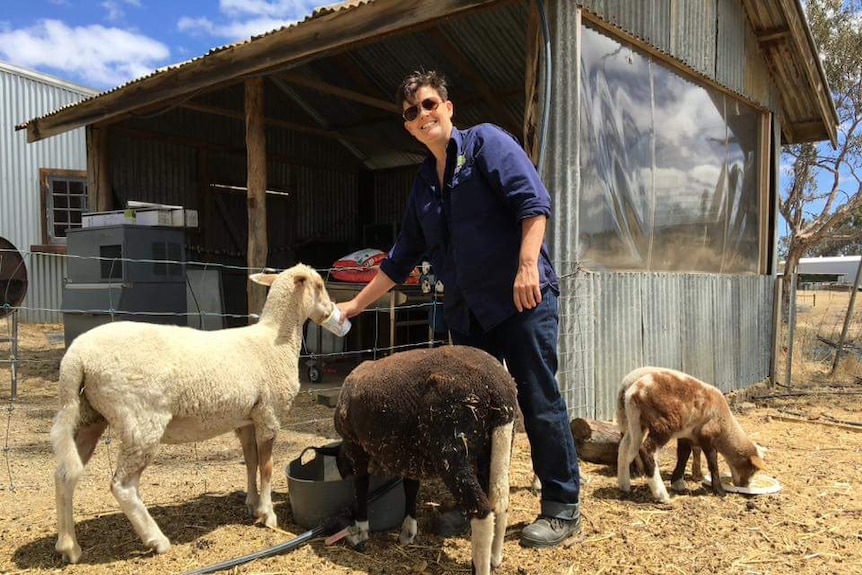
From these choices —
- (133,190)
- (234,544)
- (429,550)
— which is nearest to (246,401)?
(234,544)

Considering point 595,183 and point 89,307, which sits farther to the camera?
point 89,307

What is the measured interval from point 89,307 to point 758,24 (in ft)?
34.9

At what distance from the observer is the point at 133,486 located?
9.46ft

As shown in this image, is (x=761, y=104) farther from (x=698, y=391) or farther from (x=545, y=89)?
(x=698, y=391)

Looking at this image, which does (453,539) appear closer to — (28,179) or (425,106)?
(425,106)

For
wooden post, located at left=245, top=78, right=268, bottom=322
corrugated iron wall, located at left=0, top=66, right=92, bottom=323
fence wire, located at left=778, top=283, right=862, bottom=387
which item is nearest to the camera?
wooden post, located at left=245, top=78, right=268, bottom=322

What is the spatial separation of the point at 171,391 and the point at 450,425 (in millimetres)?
1394

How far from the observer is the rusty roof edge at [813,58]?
8.41 m

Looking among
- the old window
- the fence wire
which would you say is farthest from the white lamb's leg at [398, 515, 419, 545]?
the old window

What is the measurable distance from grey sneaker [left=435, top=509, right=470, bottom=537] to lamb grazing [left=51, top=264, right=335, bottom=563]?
93 centimetres

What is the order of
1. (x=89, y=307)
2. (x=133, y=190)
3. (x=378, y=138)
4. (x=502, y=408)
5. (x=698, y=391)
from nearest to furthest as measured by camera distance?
(x=502, y=408) < (x=698, y=391) < (x=89, y=307) < (x=133, y=190) < (x=378, y=138)

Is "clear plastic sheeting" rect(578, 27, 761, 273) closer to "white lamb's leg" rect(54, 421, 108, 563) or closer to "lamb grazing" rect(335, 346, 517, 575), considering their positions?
"lamb grazing" rect(335, 346, 517, 575)

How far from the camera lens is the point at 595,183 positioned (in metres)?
6.04

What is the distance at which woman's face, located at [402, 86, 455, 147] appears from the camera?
2.98m
